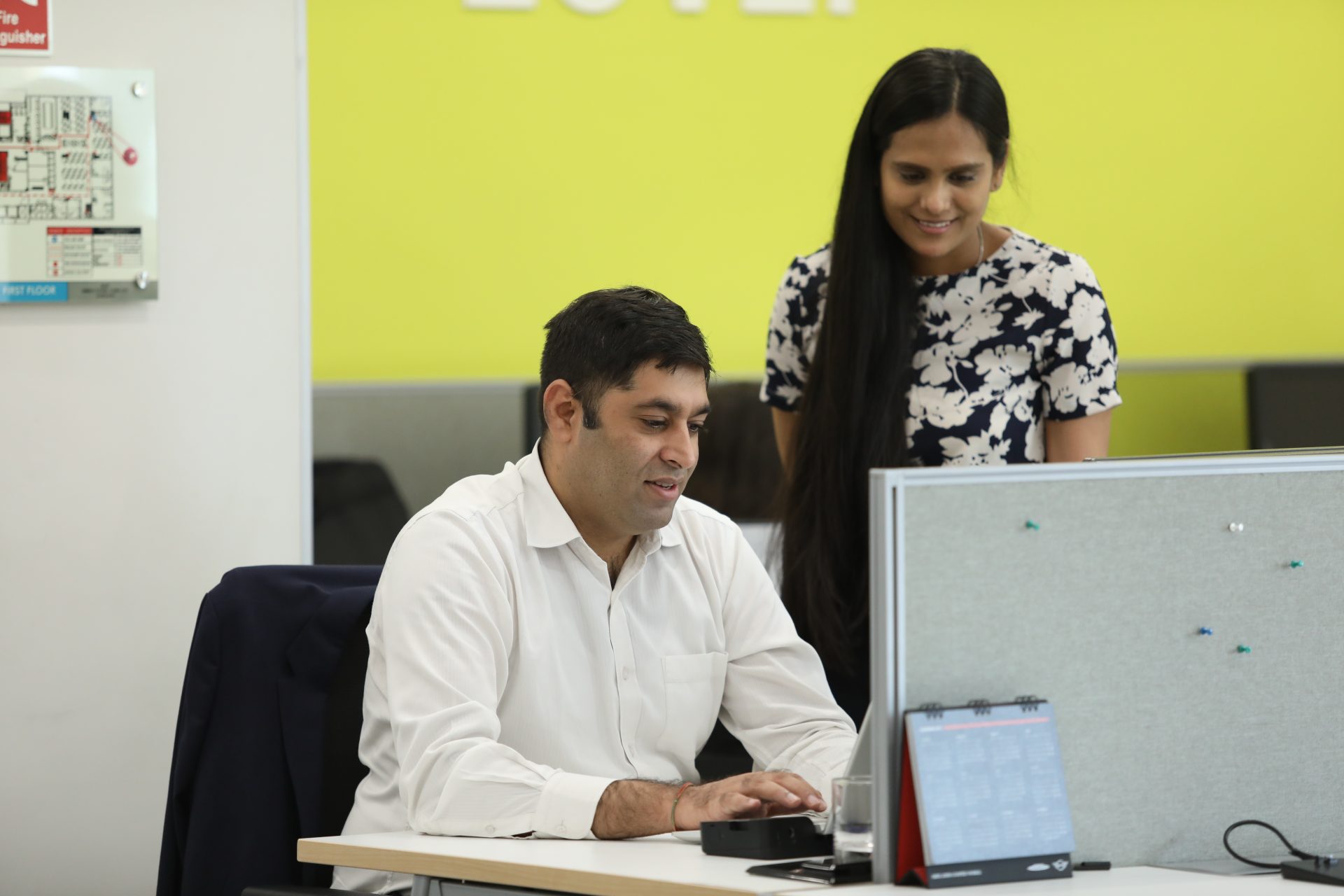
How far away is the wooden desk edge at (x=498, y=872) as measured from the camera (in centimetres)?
123

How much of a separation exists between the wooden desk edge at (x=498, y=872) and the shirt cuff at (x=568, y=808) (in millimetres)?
151

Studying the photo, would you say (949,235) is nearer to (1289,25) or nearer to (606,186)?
(606,186)

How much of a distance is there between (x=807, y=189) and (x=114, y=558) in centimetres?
233

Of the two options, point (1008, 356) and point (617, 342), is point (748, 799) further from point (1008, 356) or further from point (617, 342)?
point (1008, 356)

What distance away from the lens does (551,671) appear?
5.81ft

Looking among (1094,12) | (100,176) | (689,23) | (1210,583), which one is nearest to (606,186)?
(689,23)

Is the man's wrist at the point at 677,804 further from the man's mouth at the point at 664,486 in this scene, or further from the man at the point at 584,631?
the man's mouth at the point at 664,486

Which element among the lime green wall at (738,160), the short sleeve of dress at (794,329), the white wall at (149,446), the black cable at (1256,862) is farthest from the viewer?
the lime green wall at (738,160)

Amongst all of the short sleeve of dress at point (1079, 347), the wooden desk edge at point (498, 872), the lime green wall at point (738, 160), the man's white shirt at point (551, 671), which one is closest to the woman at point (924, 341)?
the short sleeve of dress at point (1079, 347)

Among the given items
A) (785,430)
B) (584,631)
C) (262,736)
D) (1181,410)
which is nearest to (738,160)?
(1181,410)

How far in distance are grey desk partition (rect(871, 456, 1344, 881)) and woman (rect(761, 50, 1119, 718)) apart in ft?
1.97

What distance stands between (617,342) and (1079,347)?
686 millimetres

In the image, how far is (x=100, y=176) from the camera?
7.63 feet

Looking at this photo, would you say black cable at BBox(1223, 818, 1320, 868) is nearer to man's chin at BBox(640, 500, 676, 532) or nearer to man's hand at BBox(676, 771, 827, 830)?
man's hand at BBox(676, 771, 827, 830)
